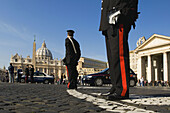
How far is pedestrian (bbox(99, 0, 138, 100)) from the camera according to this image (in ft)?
11.4

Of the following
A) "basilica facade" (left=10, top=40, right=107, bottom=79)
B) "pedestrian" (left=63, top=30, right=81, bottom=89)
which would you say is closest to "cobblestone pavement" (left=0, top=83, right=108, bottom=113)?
A: "pedestrian" (left=63, top=30, right=81, bottom=89)

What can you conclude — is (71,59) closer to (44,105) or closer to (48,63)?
(44,105)

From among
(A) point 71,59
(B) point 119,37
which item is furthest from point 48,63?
(B) point 119,37

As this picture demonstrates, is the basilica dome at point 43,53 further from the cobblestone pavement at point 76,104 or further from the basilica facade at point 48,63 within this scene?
the cobblestone pavement at point 76,104

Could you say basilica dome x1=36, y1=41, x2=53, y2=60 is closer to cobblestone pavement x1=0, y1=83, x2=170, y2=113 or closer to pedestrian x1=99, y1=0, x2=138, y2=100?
pedestrian x1=99, y1=0, x2=138, y2=100

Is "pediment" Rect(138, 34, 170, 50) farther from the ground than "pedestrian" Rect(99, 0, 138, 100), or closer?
farther from the ground

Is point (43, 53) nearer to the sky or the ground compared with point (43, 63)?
nearer to the sky

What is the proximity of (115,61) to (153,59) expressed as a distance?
5794 centimetres

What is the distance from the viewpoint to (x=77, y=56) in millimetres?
7148

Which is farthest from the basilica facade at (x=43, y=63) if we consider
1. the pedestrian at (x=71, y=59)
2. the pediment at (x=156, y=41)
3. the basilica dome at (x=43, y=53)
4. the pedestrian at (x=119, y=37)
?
the pedestrian at (x=119, y=37)

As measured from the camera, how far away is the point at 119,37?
3.56m

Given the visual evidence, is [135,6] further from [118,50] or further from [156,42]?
[156,42]

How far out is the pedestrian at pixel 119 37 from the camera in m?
3.48

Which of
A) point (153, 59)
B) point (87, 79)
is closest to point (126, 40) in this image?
point (87, 79)
